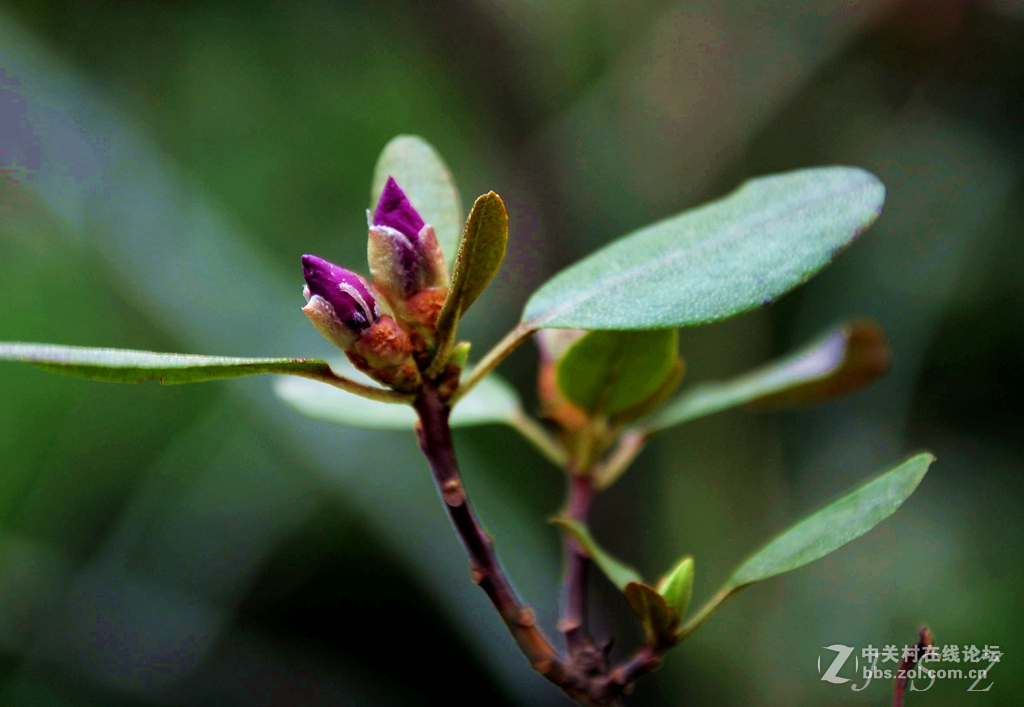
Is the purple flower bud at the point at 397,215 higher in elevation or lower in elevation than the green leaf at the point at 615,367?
higher

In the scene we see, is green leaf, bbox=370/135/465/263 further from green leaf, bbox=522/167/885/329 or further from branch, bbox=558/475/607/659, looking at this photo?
branch, bbox=558/475/607/659

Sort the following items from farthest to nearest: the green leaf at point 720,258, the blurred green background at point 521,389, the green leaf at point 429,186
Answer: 1. the blurred green background at point 521,389
2. the green leaf at point 429,186
3. the green leaf at point 720,258

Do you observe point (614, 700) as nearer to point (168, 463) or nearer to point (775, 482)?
point (775, 482)

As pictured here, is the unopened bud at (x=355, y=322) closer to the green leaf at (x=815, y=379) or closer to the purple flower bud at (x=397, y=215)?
the purple flower bud at (x=397, y=215)

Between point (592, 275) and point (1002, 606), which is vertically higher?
point (592, 275)

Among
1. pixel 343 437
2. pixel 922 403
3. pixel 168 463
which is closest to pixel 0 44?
pixel 168 463

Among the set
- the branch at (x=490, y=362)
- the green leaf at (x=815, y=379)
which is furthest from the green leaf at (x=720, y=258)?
the green leaf at (x=815, y=379)

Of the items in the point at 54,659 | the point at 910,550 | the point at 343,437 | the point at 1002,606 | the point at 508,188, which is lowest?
the point at 1002,606

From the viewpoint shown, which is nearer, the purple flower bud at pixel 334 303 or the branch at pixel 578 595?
the purple flower bud at pixel 334 303
